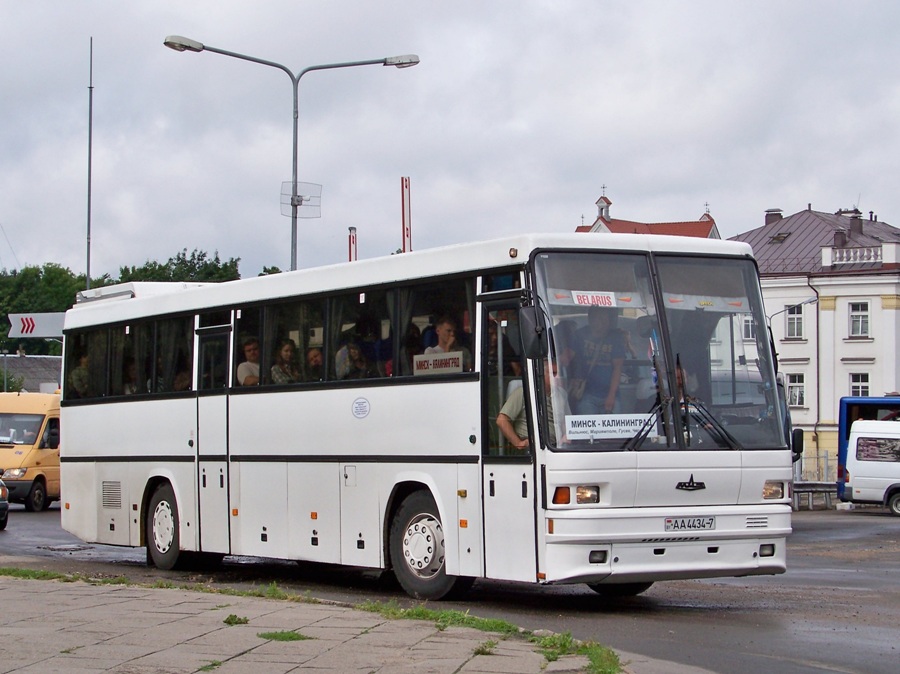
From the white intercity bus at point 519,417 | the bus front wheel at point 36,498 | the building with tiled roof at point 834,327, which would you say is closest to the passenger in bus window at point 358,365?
the white intercity bus at point 519,417

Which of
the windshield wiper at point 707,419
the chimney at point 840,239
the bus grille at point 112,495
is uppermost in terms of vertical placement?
the chimney at point 840,239

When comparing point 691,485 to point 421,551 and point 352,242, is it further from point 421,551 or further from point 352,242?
point 352,242

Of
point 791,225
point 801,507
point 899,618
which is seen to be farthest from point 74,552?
point 791,225

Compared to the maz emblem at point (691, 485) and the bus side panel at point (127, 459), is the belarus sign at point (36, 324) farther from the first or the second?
the maz emblem at point (691, 485)

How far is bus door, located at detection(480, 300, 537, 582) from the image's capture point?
12.2m

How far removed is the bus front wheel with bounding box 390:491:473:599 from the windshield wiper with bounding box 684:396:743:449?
255 cm

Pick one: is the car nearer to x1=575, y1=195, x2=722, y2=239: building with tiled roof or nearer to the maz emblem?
the maz emblem

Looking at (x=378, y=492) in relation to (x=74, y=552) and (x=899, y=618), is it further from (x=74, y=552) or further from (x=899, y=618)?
(x=74, y=552)

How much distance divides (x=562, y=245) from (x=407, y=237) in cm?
802

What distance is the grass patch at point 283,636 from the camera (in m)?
9.79

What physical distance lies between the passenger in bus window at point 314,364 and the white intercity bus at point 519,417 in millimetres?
22

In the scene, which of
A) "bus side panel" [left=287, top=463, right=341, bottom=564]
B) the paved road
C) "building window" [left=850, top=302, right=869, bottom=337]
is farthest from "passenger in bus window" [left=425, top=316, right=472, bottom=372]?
"building window" [left=850, top=302, right=869, bottom=337]

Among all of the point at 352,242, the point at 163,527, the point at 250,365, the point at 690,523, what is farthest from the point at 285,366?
the point at 352,242

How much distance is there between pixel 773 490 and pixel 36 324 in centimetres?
4400
